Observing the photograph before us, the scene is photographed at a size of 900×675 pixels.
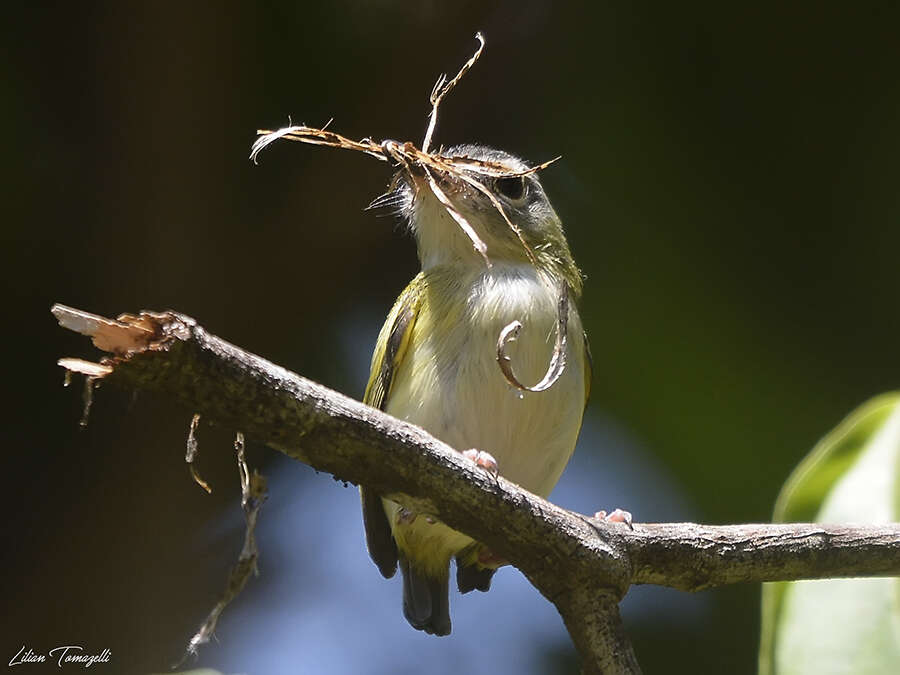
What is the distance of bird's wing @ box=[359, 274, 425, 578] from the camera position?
3.55m

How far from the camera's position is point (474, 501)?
221cm

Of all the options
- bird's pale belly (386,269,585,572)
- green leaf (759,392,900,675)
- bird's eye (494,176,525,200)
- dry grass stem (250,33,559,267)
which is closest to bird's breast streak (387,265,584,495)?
bird's pale belly (386,269,585,572)

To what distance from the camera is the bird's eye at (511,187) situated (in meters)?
3.96

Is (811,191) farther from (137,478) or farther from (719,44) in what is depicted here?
(137,478)

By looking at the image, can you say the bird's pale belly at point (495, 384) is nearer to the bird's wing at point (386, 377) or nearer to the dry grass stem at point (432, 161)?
the bird's wing at point (386, 377)

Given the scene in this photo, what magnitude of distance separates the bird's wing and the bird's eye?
491 mm

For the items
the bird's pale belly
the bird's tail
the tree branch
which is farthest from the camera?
the bird's tail

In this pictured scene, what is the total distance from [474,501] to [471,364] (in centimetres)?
116

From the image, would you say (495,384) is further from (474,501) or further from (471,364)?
(474,501)

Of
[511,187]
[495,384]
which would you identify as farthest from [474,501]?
[511,187]

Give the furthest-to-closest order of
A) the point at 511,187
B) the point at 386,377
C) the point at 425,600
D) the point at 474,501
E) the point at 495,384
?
the point at 511,187, the point at 425,600, the point at 386,377, the point at 495,384, the point at 474,501

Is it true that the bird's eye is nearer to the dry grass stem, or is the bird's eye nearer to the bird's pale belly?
the dry grass stem

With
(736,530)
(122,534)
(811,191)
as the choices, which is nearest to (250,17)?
(122,534)

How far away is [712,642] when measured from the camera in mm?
4605
